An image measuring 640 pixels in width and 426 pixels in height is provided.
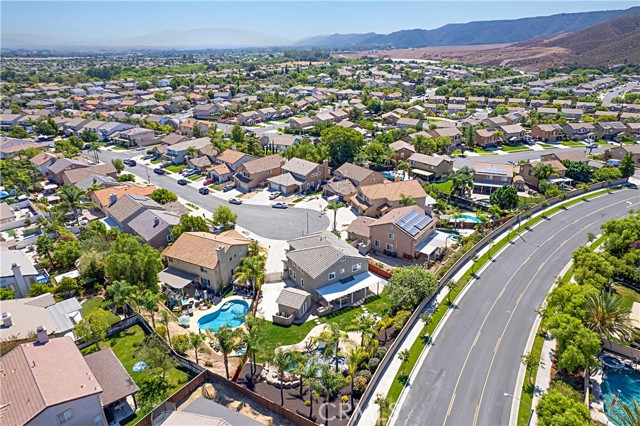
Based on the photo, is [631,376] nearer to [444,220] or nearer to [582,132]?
[444,220]

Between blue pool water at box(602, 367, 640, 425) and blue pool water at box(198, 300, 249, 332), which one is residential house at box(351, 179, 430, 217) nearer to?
blue pool water at box(198, 300, 249, 332)

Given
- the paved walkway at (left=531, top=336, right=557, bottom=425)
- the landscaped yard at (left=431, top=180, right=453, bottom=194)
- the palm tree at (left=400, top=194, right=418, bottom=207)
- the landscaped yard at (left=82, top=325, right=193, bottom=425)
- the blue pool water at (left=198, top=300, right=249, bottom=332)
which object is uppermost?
the palm tree at (left=400, top=194, right=418, bottom=207)

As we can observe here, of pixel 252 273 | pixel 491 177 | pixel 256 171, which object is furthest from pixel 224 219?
pixel 491 177

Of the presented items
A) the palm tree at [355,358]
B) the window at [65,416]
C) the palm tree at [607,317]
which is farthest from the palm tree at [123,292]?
the palm tree at [607,317]

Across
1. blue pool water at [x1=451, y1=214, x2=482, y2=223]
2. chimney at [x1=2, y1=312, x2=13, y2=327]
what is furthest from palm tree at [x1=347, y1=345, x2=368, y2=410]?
blue pool water at [x1=451, y1=214, x2=482, y2=223]

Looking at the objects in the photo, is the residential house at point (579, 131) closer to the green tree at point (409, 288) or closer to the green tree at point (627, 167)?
the green tree at point (627, 167)

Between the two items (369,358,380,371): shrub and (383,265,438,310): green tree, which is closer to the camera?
(369,358,380,371): shrub
